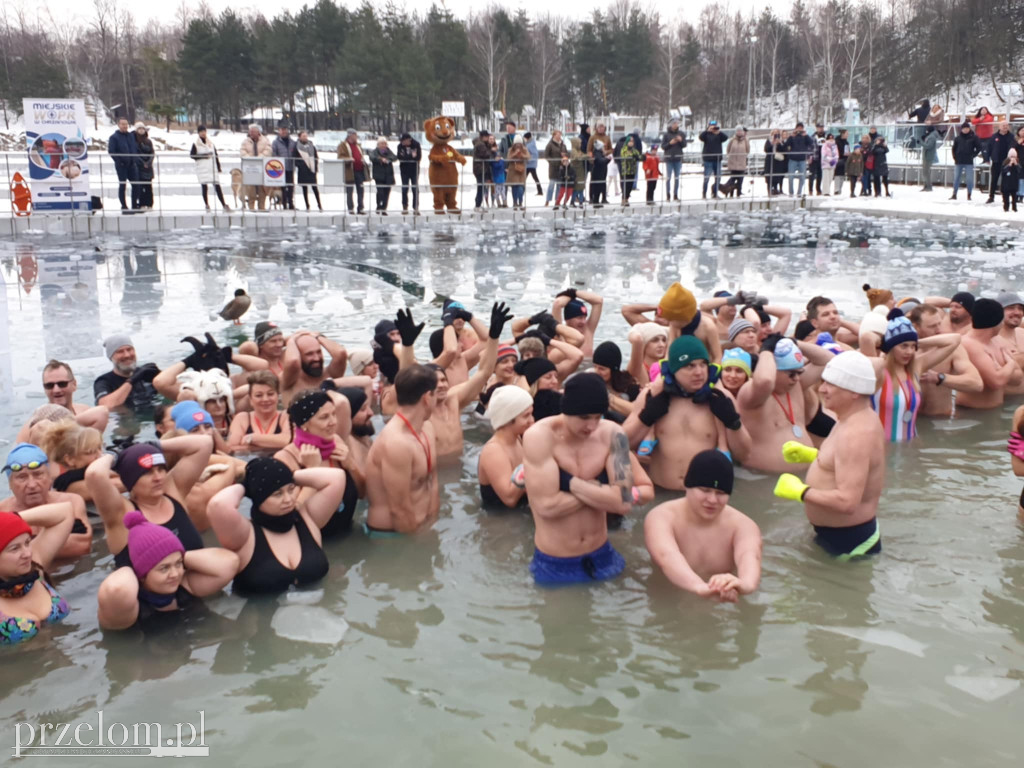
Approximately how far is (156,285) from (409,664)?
10.6 m

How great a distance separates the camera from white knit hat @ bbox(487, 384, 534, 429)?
5090 mm

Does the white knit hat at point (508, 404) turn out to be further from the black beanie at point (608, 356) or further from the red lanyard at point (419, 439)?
the black beanie at point (608, 356)

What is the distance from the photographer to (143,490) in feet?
14.0

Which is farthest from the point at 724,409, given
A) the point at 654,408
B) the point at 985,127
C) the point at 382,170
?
the point at 985,127

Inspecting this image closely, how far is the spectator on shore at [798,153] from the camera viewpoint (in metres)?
22.8

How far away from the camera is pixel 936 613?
14.3 ft

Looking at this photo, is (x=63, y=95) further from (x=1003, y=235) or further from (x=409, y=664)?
(x=409, y=664)

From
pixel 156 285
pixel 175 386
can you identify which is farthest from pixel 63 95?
pixel 175 386

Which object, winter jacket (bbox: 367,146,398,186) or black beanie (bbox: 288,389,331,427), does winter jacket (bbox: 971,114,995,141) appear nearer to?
winter jacket (bbox: 367,146,398,186)

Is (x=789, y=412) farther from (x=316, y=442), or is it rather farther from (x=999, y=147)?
(x=999, y=147)

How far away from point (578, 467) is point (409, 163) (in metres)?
16.0

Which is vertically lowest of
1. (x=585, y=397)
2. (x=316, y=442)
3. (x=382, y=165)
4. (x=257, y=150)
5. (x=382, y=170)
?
(x=316, y=442)

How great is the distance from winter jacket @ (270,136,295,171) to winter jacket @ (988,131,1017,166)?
1508cm

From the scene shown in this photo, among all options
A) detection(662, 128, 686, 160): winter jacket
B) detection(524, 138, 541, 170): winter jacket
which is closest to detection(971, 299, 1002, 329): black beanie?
detection(662, 128, 686, 160): winter jacket
